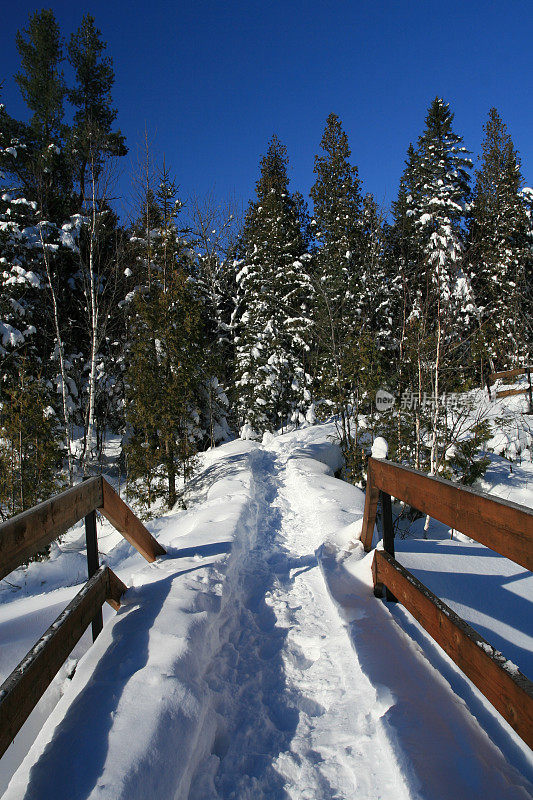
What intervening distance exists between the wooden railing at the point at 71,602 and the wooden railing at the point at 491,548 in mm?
1782

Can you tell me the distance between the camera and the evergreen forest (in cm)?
923

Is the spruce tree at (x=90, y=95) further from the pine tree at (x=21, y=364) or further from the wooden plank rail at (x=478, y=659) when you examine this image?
the wooden plank rail at (x=478, y=659)

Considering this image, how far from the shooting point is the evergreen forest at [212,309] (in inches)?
364

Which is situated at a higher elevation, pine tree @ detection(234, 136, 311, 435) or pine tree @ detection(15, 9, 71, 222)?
pine tree @ detection(15, 9, 71, 222)

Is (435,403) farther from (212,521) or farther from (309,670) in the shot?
(309,670)

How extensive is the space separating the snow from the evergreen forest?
17.9ft

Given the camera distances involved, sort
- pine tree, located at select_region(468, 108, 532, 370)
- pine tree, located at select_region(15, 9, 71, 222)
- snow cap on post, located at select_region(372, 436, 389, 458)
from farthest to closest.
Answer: pine tree, located at select_region(468, 108, 532, 370) → pine tree, located at select_region(15, 9, 71, 222) → snow cap on post, located at select_region(372, 436, 389, 458)

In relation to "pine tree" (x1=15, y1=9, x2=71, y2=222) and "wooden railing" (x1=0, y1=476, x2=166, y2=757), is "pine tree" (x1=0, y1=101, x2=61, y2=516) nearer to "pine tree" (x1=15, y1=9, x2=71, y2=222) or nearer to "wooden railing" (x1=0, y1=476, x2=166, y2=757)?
"pine tree" (x1=15, y1=9, x2=71, y2=222)

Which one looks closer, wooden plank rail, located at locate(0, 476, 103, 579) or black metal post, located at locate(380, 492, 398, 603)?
wooden plank rail, located at locate(0, 476, 103, 579)

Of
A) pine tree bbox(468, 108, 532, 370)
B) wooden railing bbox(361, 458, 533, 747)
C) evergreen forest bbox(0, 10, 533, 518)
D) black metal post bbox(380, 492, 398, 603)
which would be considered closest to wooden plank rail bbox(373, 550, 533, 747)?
wooden railing bbox(361, 458, 533, 747)

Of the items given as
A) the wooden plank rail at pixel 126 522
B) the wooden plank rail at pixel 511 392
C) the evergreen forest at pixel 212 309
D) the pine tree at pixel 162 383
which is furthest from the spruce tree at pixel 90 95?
the wooden plank rail at pixel 511 392


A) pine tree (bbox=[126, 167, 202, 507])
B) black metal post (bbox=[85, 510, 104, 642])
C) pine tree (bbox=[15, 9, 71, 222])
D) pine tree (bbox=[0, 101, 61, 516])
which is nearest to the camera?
black metal post (bbox=[85, 510, 104, 642])

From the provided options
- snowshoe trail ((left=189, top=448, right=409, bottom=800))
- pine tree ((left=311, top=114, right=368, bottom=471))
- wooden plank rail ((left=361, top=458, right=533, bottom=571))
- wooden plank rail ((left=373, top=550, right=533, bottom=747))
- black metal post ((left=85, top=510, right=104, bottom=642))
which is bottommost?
snowshoe trail ((left=189, top=448, right=409, bottom=800))

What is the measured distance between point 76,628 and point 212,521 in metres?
3.26
